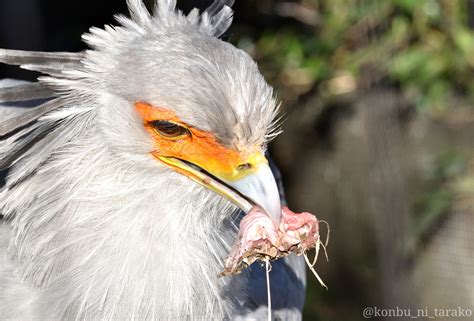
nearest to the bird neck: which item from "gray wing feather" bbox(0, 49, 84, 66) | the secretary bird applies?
the secretary bird

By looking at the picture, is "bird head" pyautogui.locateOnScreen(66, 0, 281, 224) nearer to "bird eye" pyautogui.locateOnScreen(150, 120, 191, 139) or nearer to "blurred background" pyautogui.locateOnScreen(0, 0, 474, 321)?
"bird eye" pyautogui.locateOnScreen(150, 120, 191, 139)

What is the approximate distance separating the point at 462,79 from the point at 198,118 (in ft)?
12.6

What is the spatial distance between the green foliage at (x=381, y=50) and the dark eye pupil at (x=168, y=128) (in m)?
3.48

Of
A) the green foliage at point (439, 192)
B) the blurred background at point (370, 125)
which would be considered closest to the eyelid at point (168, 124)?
the blurred background at point (370, 125)

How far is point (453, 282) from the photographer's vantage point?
530cm

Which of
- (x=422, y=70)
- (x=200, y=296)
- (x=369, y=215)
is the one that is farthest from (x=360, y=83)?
→ (x=200, y=296)

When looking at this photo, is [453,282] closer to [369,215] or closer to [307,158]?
[369,215]

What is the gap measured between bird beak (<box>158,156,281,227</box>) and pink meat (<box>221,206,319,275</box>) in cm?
3

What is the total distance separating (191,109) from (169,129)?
9cm

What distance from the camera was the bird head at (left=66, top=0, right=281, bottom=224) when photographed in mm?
2340

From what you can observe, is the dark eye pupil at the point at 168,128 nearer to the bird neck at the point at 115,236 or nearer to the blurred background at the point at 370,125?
the bird neck at the point at 115,236

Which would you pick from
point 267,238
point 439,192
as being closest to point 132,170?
point 267,238

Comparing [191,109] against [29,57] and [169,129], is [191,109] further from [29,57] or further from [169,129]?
[29,57]

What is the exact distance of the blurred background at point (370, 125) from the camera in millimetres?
5309
